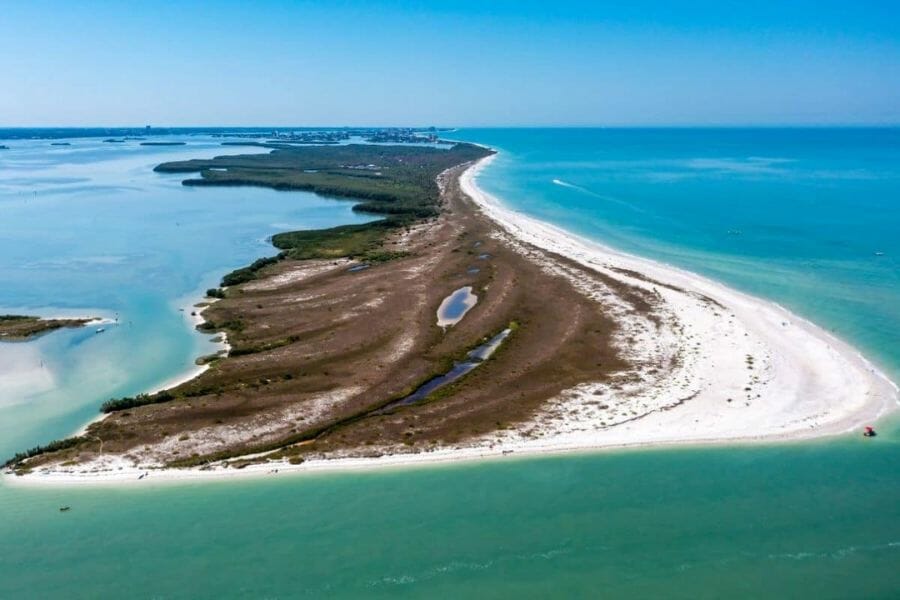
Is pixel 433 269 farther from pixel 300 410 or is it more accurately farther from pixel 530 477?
pixel 530 477

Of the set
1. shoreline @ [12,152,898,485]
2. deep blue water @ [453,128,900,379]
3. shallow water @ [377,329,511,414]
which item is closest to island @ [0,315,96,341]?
shoreline @ [12,152,898,485]

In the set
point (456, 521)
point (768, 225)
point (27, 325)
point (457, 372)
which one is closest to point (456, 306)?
point (457, 372)

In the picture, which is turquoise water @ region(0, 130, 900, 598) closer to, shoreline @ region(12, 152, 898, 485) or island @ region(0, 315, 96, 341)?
shoreline @ region(12, 152, 898, 485)

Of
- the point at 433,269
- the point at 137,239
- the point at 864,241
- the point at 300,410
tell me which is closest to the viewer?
the point at 300,410

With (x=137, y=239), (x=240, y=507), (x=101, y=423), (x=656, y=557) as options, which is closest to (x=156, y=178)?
(x=137, y=239)

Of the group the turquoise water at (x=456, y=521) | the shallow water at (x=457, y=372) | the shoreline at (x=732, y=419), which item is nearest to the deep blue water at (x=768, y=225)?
the shoreline at (x=732, y=419)

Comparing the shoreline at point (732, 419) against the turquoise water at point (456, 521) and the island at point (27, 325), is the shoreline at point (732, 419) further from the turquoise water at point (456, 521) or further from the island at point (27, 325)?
the island at point (27, 325)

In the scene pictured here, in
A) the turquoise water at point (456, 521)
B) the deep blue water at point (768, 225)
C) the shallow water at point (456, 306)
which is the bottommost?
the turquoise water at point (456, 521)

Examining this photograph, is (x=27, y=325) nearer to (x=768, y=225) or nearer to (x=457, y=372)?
(x=457, y=372)
